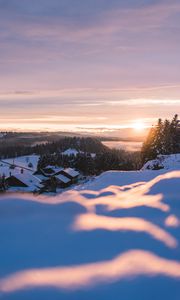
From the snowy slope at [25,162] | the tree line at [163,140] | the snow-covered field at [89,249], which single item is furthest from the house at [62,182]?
the snow-covered field at [89,249]

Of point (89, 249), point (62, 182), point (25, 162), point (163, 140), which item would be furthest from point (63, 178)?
point (25, 162)

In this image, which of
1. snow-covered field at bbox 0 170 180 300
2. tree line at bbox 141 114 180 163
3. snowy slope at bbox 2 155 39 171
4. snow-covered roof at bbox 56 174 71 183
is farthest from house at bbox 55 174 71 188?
snow-covered field at bbox 0 170 180 300

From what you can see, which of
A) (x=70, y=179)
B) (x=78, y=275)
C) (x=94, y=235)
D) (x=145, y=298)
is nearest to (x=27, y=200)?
(x=94, y=235)

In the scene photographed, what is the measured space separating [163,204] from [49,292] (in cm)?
345

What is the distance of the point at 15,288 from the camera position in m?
2.80

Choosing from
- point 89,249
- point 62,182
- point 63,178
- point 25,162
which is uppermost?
point 89,249

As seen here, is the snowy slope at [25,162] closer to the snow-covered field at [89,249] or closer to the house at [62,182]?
the house at [62,182]

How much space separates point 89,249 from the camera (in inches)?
148

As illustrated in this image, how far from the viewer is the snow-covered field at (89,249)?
2818mm

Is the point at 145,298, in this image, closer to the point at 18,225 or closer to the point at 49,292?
the point at 49,292

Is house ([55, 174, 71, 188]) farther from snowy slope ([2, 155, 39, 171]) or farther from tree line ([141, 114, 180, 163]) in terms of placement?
snowy slope ([2, 155, 39, 171])

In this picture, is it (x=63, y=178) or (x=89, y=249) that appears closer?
(x=89, y=249)

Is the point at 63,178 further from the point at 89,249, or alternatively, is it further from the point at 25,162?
the point at 25,162

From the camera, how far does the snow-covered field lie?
2.82 m
